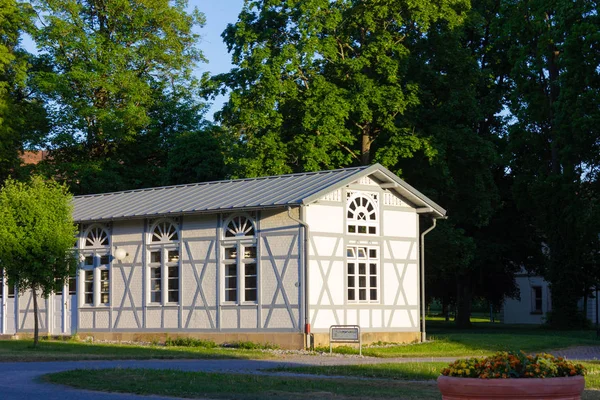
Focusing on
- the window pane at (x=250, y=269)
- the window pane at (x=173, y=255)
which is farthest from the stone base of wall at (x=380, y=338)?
the window pane at (x=173, y=255)

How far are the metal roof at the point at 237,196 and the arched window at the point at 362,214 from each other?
0.70 m

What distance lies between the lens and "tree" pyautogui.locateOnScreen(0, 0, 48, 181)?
158ft

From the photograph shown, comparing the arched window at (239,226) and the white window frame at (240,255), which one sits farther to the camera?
the arched window at (239,226)

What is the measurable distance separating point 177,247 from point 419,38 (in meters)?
16.8

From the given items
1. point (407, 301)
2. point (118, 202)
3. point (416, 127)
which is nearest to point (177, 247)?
point (118, 202)

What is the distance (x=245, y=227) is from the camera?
29781 mm

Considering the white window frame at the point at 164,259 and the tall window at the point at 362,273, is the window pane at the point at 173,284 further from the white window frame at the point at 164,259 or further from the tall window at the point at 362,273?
the tall window at the point at 362,273

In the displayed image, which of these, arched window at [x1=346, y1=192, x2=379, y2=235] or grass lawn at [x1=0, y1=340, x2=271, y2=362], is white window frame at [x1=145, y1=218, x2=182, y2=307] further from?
arched window at [x1=346, y1=192, x2=379, y2=235]

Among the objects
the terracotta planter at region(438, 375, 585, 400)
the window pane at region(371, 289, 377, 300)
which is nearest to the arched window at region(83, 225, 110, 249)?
the window pane at region(371, 289, 377, 300)

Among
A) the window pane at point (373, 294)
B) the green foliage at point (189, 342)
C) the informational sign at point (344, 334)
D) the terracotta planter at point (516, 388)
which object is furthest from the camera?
the window pane at point (373, 294)

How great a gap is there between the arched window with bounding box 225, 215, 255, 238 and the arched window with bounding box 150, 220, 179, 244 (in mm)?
2063

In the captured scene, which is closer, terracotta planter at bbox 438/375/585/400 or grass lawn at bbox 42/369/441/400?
terracotta planter at bbox 438/375/585/400

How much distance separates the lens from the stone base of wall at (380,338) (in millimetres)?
28409

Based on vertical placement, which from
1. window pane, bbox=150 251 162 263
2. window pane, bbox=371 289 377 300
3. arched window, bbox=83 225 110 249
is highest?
arched window, bbox=83 225 110 249
